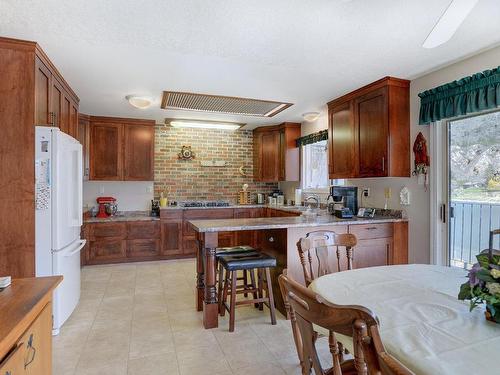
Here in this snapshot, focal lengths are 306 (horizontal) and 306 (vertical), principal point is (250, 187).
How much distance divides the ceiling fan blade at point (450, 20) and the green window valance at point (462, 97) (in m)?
1.40

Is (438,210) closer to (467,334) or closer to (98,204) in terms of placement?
(467,334)

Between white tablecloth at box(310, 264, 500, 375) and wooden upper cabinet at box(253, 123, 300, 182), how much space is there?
3592 mm

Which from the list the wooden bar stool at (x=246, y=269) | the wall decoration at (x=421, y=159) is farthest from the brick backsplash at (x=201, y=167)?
the wall decoration at (x=421, y=159)

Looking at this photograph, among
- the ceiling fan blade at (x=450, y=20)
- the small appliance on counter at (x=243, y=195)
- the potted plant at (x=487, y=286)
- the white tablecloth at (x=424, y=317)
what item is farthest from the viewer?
the small appliance on counter at (x=243, y=195)

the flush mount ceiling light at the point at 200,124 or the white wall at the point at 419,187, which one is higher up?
the flush mount ceiling light at the point at 200,124

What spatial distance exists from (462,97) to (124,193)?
494 centimetres

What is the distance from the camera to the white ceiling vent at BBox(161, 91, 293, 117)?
3660 millimetres

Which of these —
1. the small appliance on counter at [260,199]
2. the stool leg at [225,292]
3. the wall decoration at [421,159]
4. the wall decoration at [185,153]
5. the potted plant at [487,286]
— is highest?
the wall decoration at [185,153]

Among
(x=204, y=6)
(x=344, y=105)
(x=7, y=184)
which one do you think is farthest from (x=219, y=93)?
(x=7, y=184)

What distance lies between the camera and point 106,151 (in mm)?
4902

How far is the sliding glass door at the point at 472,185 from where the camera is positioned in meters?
2.51

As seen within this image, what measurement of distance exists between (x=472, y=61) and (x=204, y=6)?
2306 millimetres

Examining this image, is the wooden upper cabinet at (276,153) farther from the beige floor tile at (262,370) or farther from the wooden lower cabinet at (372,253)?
the beige floor tile at (262,370)

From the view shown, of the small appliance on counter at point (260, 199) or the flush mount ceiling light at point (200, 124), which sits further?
the small appliance on counter at point (260, 199)
